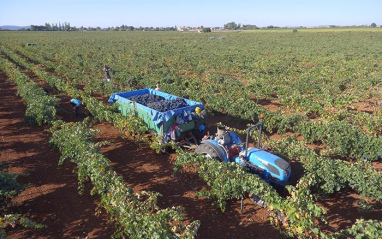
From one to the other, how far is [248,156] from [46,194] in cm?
584

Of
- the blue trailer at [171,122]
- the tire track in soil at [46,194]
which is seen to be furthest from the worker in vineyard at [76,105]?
the blue trailer at [171,122]

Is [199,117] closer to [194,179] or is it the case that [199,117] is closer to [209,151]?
[209,151]

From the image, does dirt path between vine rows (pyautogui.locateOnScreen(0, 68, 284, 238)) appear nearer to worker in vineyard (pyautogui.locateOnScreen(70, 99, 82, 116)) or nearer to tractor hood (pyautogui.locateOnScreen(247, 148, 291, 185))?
tractor hood (pyautogui.locateOnScreen(247, 148, 291, 185))

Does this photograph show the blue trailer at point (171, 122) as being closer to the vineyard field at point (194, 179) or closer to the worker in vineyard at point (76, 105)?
the vineyard field at point (194, 179)

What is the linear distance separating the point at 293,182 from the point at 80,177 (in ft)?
19.8

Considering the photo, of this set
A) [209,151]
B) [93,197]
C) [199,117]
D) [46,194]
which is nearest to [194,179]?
[209,151]

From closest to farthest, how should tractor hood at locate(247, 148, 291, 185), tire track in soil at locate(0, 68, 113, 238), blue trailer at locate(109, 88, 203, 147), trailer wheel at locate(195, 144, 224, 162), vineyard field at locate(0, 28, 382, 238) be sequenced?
vineyard field at locate(0, 28, 382, 238) < tire track in soil at locate(0, 68, 113, 238) < tractor hood at locate(247, 148, 291, 185) < trailer wheel at locate(195, 144, 224, 162) < blue trailer at locate(109, 88, 203, 147)

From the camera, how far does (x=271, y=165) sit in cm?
639

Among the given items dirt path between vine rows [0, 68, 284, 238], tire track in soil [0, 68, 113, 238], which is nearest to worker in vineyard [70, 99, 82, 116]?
tire track in soil [0, 68, 113, 238]

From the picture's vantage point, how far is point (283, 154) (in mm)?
7480

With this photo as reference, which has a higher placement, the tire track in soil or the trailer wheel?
the trailer wheel

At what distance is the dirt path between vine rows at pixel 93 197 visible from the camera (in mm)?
5820

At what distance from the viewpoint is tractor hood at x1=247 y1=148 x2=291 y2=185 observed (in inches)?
245

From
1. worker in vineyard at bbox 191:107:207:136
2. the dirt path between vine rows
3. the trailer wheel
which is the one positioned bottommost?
the dirt path between vine rows
